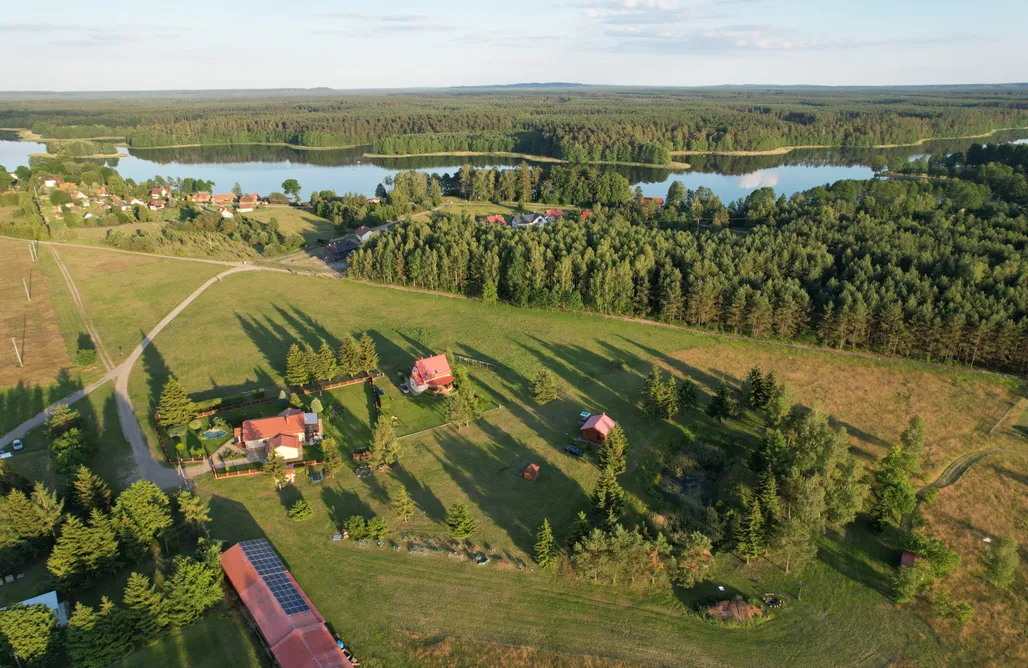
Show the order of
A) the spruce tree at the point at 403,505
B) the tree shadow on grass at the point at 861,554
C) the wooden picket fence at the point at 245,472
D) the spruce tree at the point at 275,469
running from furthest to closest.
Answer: the wooden picket fence at the point at 245,472 < the spruce tree at the point at 275,469 < the spruce tree at the point at 403,505 < the tree shadow on grass at the point at 861,554

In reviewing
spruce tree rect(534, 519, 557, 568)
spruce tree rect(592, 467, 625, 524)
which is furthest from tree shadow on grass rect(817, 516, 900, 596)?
spruce tree rect(534, 519, 557, 568)

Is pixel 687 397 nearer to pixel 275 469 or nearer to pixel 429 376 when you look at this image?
pixel 429 376

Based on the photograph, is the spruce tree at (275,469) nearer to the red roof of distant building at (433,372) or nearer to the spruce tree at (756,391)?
the red roof of distant building at (433,372)

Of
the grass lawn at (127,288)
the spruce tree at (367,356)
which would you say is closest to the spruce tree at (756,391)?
the spruce tree at (367,356)

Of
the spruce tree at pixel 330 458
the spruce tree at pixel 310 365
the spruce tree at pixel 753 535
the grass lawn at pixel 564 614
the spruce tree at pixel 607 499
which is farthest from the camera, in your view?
the spruce tree at pixel 310 365

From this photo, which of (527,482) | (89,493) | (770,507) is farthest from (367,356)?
(770,507)
